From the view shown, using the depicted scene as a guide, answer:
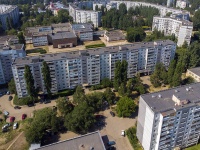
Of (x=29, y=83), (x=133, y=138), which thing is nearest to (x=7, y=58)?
(x=29, y=83)

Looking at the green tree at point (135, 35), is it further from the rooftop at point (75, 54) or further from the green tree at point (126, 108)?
the green tree at point (126, 108)

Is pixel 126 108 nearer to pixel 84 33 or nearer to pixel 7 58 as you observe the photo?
pixel 7 58

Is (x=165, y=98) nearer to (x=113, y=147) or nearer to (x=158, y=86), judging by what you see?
(x=113, y=147)

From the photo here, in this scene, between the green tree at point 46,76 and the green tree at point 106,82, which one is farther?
the green tree at point 106,82

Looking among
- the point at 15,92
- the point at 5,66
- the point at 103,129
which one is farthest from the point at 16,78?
the point at 103,129

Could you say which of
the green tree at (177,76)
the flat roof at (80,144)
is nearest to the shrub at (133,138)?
the flat roof at (80,144)

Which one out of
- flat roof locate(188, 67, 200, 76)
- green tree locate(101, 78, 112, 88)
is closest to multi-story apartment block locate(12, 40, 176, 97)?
green tree locate(101, 78, 112, 88)
